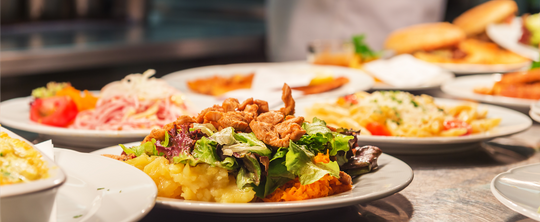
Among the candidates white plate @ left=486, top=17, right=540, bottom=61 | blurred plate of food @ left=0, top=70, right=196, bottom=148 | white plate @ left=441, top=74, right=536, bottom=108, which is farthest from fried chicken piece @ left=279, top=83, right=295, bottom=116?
white plate @ left=486, top=17, right=540, bottom=61

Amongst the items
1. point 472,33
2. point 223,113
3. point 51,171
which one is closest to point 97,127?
point 223,113

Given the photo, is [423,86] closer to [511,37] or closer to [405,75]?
[405,75]

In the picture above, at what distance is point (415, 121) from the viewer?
5.78 ft

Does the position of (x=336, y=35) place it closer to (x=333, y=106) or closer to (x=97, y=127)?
(x=333, y=106)

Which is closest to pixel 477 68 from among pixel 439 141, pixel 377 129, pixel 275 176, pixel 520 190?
pixel 377 129

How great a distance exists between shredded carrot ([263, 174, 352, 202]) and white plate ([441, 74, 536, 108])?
1.50m

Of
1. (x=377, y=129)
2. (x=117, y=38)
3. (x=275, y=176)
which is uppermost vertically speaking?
(x=275, y=176)

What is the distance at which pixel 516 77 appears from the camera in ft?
8.30

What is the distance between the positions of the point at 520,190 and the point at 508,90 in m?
1.56

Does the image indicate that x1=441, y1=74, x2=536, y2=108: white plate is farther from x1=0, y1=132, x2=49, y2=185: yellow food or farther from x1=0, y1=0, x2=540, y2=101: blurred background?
x1=0, y1=0, x2=540, y2=101: blurred background

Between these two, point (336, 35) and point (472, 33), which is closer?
point (472, 33)

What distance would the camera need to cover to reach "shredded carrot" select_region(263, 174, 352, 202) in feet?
3.42

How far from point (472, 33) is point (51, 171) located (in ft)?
16.1

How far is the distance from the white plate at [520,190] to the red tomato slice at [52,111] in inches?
58.8
